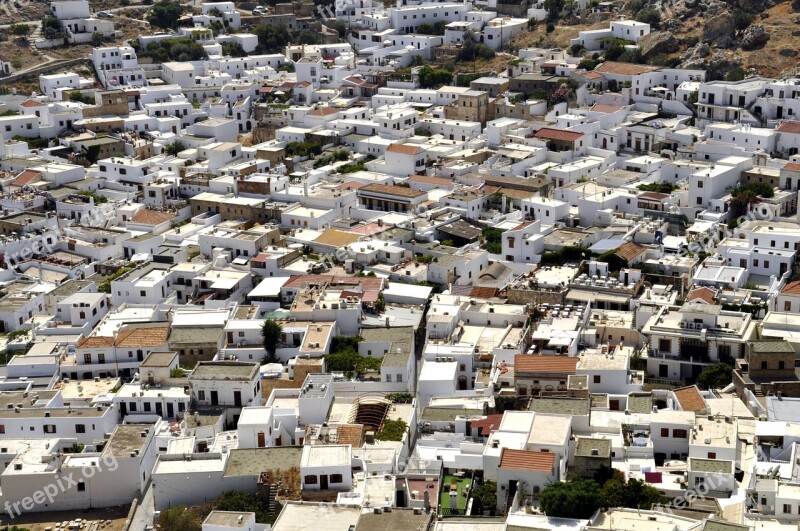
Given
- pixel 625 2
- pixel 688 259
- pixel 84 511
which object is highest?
pixel 625 2

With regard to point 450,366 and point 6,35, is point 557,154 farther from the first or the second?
point 6,35

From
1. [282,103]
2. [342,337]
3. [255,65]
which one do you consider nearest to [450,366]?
[342,337]

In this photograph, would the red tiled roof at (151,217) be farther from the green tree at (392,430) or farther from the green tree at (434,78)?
the green tree at (434,78)

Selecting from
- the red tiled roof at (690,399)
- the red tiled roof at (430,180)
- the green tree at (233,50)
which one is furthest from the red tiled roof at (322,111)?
the red tiled roof at (690,399)

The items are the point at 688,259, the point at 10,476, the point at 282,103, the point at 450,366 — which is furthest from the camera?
the point at 282,103

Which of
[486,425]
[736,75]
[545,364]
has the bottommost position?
[486,425]

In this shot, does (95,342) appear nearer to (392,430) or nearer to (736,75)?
(392,430)

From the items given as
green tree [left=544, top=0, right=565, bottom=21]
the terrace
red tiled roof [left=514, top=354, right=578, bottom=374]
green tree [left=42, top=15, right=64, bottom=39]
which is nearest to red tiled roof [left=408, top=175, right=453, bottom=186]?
red tiled roof [left=514, top=354, right=578, bottom=374]

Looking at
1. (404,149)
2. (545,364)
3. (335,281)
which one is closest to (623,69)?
(404,149)
